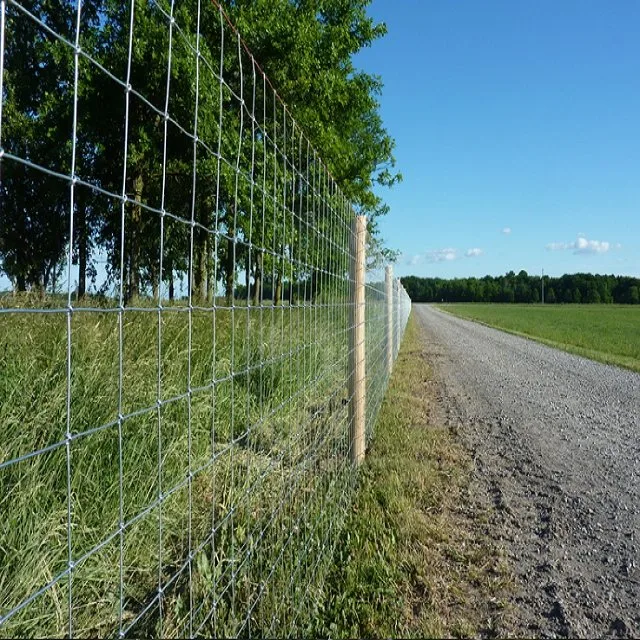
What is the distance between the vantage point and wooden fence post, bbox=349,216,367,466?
4.30m

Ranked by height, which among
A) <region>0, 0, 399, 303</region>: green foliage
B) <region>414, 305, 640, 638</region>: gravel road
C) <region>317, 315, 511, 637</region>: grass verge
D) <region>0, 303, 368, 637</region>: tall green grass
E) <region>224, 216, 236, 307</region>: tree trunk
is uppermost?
<region>0, 0, 399, 303</region>: green foliage

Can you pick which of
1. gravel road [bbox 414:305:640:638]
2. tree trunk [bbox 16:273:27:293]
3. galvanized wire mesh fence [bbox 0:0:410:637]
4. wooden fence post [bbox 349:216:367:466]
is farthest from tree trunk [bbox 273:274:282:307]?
tree trunk [bbox 16:273:27:293]

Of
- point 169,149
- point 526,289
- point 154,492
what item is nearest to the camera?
point 154,492

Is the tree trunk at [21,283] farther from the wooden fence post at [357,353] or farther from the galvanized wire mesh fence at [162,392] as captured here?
the wooden fence post at [357,353]

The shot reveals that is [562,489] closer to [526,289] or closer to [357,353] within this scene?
[357,353]

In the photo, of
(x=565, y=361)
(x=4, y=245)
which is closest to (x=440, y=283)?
(x=565, y=361)

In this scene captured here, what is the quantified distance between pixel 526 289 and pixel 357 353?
131 meters

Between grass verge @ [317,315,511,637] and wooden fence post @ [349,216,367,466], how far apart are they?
9.4 inches

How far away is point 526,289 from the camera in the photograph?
5010 inches

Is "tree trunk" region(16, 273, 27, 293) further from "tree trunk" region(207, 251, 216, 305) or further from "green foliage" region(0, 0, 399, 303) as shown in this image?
"tree trunk" region(207, 251, 216, 305)

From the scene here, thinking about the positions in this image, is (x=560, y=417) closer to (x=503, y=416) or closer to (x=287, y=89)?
(x=503, y=416)

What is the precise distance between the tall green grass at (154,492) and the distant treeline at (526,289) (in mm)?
105558

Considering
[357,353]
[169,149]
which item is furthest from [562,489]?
[169,149]

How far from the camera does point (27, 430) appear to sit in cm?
247
